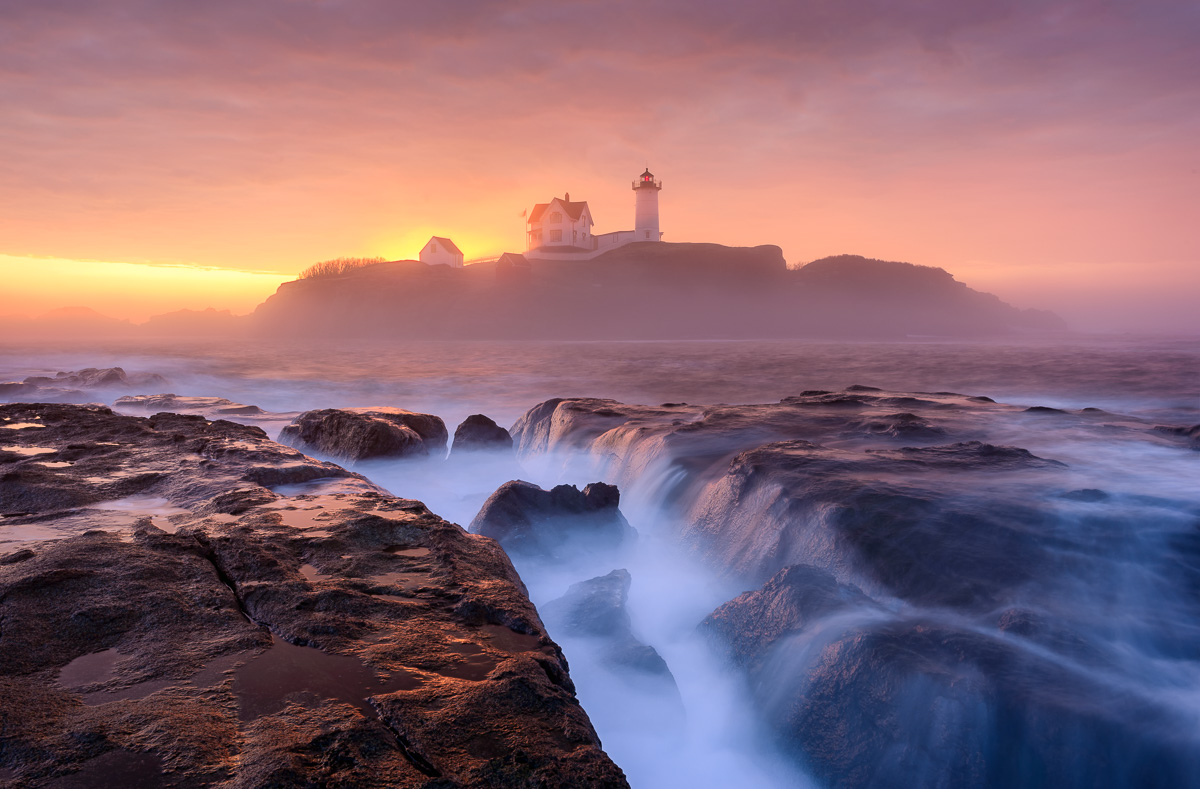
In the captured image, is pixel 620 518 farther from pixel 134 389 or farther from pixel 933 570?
pixel 134 389

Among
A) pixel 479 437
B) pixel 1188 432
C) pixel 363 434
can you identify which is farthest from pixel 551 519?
pixel 1188 432

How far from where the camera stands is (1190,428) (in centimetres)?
749

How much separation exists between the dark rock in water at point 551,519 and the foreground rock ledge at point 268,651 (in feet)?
6.45

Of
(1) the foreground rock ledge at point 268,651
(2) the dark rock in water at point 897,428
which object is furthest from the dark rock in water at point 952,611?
(1) the foreground rock ledge at point 268,651

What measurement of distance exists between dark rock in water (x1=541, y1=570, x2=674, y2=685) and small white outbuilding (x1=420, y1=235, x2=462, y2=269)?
6730cm

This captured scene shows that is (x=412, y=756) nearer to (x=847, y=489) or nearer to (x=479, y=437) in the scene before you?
(x=847, y=489)

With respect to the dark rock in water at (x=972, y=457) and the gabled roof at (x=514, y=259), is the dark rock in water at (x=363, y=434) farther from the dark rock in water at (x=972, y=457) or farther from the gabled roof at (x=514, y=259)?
the gabled roof at (x=514, y=259)

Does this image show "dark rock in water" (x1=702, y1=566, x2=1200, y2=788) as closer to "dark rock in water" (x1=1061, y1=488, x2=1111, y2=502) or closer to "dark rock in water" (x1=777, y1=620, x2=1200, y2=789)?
"dark rock in water" (x1=777, y1=620, x2=1200, y2=789)

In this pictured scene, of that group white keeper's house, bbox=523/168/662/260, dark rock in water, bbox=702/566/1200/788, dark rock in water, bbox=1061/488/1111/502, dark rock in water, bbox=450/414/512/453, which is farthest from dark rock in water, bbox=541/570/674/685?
white keeper's house, bbox=523/168/662/260

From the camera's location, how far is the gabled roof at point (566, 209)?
64688mm

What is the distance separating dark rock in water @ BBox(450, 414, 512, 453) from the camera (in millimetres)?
9906

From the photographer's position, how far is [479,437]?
10070 millimetres

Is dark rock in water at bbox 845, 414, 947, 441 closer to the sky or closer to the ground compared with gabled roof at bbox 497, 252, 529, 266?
closer to the ground

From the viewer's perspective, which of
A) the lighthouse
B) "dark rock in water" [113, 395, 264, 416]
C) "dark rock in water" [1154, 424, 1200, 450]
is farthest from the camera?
the lighthouse
